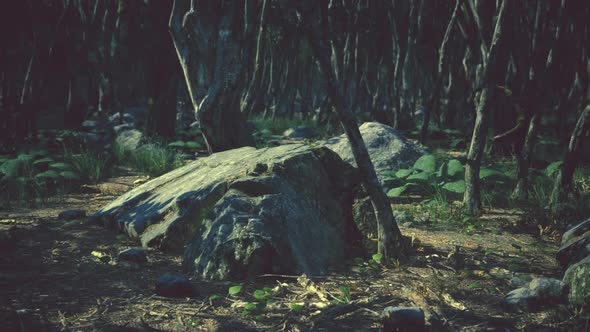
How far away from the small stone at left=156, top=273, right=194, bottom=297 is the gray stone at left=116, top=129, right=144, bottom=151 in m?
5.47

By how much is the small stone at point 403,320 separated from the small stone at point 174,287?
1197mm

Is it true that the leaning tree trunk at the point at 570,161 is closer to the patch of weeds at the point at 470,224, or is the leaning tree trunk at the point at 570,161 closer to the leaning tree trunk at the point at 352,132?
the patch of weeds at the point at 470,224

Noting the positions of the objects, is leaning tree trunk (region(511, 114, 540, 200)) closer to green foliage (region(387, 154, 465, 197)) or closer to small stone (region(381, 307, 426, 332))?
green foliage (region(387, 154, 465, 197))

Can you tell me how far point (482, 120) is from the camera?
466cm

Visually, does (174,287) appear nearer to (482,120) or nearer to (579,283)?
(579,283)

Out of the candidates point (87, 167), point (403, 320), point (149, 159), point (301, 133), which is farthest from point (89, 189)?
point (301, 133)

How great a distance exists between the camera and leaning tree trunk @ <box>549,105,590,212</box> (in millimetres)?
4359

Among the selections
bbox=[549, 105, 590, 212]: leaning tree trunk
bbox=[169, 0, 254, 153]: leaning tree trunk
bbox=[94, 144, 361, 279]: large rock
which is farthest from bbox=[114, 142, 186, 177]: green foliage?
bbox=[549, 105, 590, 212]: leaning tree trunk

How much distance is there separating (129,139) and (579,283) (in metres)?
7.42

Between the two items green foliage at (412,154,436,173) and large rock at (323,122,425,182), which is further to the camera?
large rock at (323,122,425,182)

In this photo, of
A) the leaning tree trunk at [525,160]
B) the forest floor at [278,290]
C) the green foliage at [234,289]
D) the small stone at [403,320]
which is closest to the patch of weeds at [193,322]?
the forest floor at [278,290]

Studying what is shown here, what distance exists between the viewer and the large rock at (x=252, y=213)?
3193 mm

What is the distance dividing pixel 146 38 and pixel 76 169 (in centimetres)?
358

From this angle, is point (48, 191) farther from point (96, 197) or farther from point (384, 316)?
point (384, 316)
